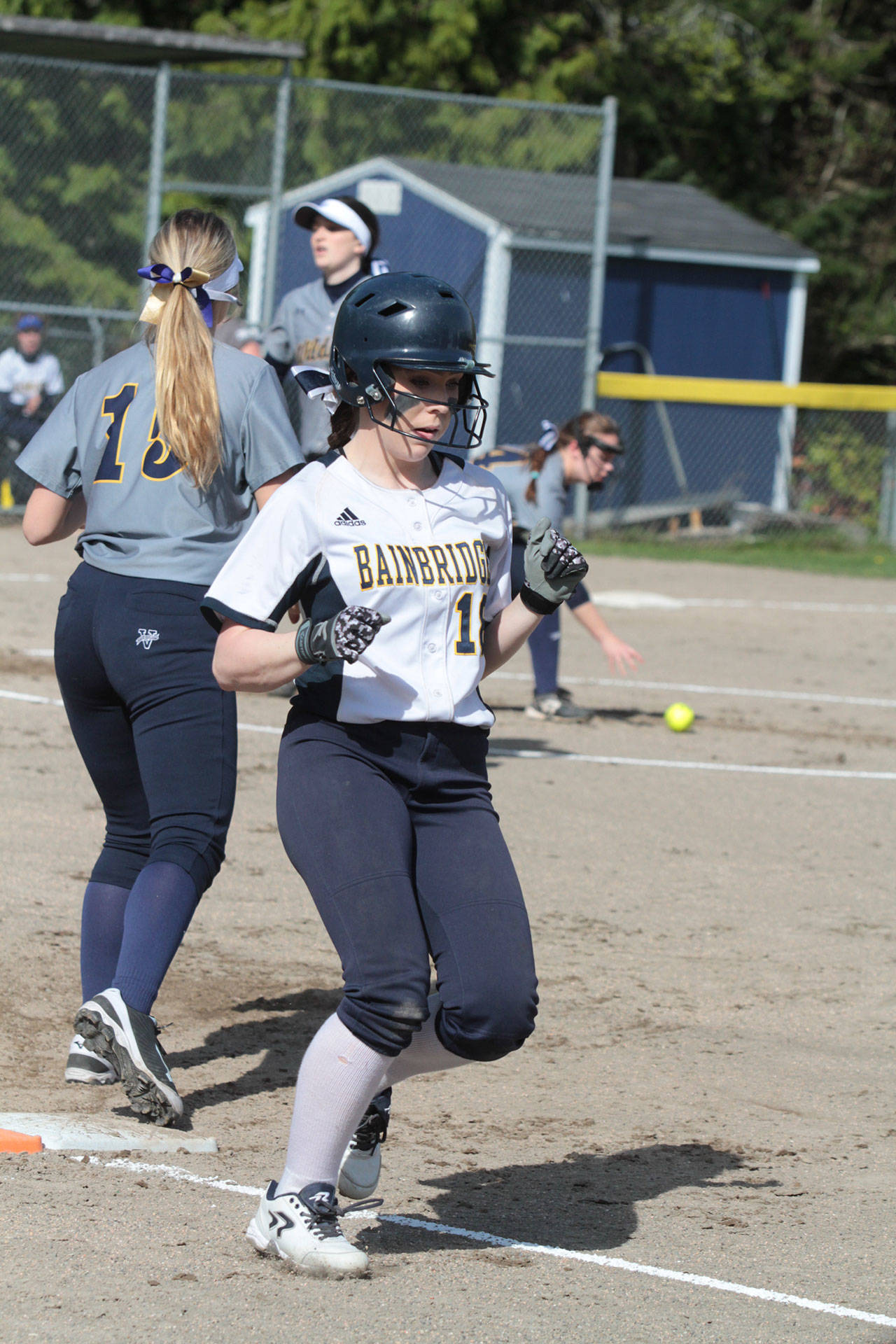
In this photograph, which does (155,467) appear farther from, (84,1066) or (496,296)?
(496,296)

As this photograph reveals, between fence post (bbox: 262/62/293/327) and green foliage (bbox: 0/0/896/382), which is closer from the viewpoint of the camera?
fence post (bbox: 262/62/293/327)

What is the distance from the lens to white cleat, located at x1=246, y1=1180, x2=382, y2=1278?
3174 mm

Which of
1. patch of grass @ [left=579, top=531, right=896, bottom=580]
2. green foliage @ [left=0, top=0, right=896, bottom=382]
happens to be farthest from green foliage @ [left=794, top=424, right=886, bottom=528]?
green foliage @ [left=0, top=0, right=896, bottom=382]

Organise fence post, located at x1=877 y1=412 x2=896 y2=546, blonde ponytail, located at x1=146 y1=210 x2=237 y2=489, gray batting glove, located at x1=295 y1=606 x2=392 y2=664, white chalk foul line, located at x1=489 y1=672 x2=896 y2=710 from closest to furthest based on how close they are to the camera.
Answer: gray batting glove, located at x1=295 y1=606 x2=392 y2=664 < blonde ponytail, located at x1=146 y1=210 x2=237 y2=489 < white chalk foul line, located at x1=489 y1=672 x2=896 y2=710 < fence post, located at x1=877 y1=412 x2=896 y2=546

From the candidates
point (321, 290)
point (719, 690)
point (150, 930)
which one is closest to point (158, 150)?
point (719, 690)

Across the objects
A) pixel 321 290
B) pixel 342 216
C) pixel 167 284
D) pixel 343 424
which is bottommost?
pixel 343 424

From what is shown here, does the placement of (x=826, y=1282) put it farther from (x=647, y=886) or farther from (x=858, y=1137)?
A: (x=647, y=886)

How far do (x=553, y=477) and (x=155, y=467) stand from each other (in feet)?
17.4

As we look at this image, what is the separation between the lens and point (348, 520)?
3.39 meters

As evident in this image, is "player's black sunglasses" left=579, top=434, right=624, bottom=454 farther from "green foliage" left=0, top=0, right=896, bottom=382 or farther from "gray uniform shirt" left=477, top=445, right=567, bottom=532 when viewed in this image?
"green foliage" left=0, top=0, right=896, bottom=382

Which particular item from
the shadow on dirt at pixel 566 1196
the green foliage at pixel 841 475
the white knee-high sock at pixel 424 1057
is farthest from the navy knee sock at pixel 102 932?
the green foliage at pixel 841 475

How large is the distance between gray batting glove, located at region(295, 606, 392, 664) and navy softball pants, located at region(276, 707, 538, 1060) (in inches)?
11.0

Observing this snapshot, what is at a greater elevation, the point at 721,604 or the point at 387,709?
the point at 387,709

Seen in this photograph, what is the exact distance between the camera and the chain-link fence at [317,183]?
658 inches
